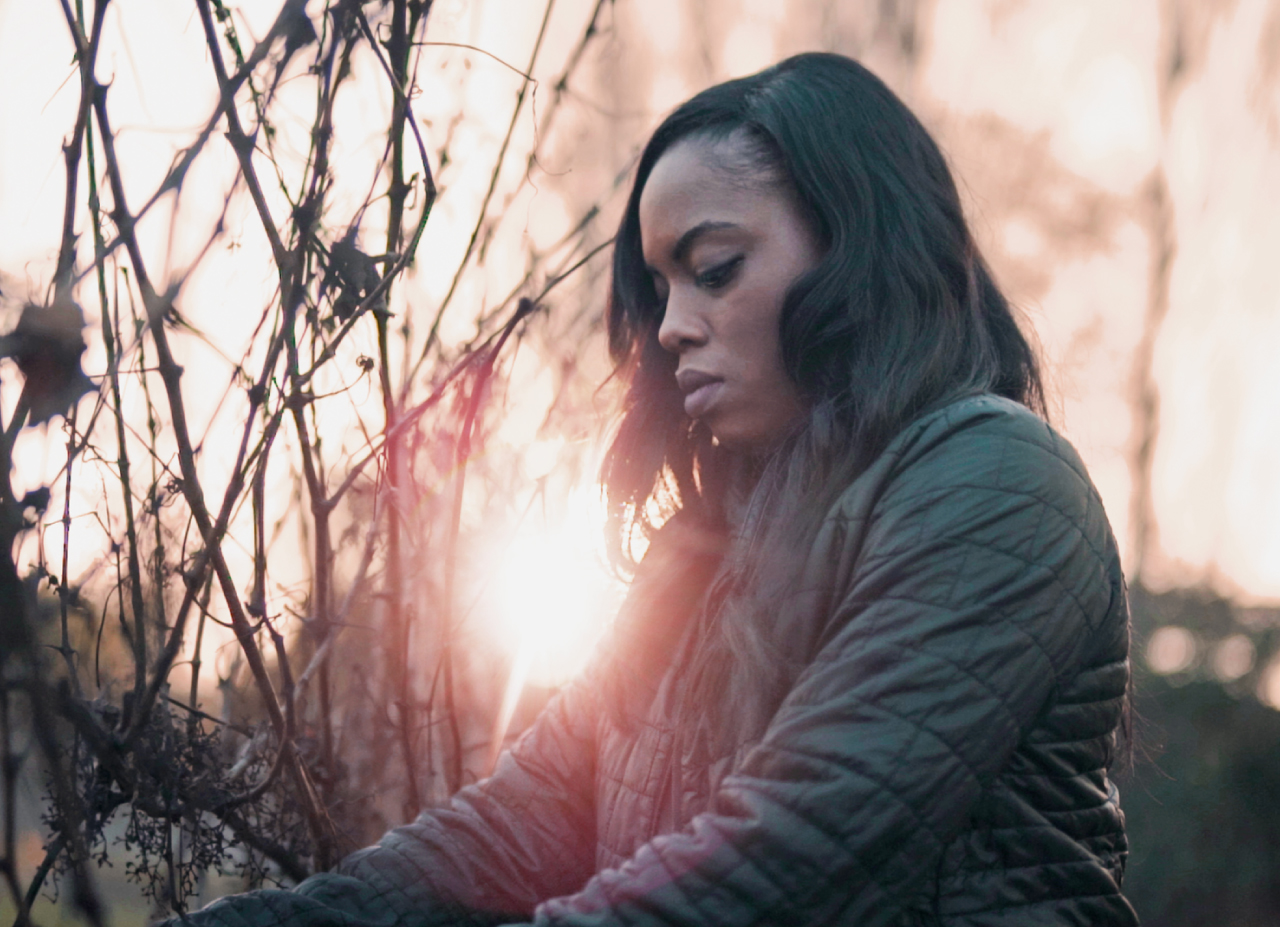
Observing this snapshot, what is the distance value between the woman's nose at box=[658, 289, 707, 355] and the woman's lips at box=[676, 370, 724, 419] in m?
0.05

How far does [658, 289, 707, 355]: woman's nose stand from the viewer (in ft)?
5.61

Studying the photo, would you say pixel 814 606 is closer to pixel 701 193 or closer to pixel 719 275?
pixel 719 275

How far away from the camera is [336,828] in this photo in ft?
5.75

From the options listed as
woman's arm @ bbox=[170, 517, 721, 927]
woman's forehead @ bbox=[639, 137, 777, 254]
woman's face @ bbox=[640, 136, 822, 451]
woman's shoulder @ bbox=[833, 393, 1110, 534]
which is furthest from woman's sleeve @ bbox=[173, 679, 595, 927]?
woman's forehead @ bbox=[639, 137, 777, 254]

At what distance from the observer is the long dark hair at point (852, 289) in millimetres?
1524

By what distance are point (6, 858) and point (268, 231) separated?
0.83 m

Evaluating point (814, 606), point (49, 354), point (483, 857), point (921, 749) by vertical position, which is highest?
point (49, 354)

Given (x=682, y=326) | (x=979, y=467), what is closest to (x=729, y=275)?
(x=682, y=326)

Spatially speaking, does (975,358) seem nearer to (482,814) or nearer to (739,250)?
(739,250)

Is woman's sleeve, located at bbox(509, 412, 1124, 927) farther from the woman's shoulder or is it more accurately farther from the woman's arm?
the woman's arm

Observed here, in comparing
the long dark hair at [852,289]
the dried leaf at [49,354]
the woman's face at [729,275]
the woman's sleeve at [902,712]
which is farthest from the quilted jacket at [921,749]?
the dried leaf at [49,354]

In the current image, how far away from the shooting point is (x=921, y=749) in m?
1.12

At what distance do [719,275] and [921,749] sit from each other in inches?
35.0

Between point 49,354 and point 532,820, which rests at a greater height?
point 49,354
